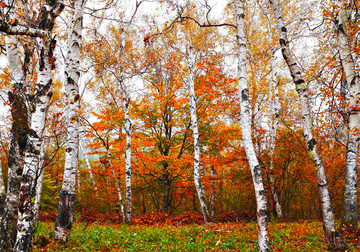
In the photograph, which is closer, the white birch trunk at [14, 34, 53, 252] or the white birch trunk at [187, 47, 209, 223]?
the white birch trunk at [14, 34, 53, 252]

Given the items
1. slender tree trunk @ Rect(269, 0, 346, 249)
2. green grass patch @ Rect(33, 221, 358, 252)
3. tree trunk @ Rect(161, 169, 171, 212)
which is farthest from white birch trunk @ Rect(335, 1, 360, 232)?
tree trunk @ Rect(161, 169, 171, 212)

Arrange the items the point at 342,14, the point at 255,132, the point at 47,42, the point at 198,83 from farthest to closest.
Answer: the point at 198,83 → the point at 255,132 → the point at 342,14 → the point at 47,42

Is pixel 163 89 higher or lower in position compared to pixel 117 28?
lower

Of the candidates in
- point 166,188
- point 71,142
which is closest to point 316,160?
point 71,142

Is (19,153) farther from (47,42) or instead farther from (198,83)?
(198,83)

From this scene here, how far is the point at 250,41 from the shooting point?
12.2m

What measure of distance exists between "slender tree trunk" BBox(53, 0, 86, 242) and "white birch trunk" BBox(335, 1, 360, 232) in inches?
257

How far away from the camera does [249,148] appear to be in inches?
180

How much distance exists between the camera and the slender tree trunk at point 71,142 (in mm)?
4844

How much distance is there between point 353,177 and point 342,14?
14.5 ft

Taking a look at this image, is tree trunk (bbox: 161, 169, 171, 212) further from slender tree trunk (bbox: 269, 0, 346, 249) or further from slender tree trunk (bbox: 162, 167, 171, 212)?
slender tree trunk (bbox: 269, 0, 346, 249)

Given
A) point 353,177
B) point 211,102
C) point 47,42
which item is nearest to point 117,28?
point 211,102

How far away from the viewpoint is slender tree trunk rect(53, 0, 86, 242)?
4.84 metres

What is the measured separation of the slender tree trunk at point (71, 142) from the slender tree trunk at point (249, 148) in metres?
3.82
